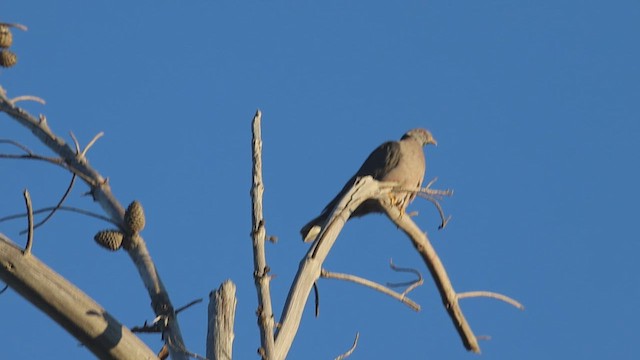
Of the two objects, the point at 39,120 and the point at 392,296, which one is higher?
the point at 39,120

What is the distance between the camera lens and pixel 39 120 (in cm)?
452

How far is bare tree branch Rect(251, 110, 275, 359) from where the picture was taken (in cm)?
346

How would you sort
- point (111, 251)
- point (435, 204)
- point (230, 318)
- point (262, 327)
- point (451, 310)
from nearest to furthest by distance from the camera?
point (262, 327) < point (230, 318) < point (111, 251) < point (451, 310) < point (435, 204)

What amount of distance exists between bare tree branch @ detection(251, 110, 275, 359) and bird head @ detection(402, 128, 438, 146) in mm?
5651

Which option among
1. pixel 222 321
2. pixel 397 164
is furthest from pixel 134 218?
pixel 397 164

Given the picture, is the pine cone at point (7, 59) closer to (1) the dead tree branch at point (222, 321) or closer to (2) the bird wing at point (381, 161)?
(1) the dead tree branch at point (222, 321)

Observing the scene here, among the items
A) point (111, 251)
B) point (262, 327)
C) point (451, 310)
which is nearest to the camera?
point (262, 327)

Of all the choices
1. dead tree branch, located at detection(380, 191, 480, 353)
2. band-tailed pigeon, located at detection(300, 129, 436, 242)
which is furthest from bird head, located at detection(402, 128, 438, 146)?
dead tree branch, located at detection(380, 191, 480, 353)

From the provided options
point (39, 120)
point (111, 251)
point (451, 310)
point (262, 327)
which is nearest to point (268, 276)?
point (262, 327)

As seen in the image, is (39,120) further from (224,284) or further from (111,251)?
(224,284)

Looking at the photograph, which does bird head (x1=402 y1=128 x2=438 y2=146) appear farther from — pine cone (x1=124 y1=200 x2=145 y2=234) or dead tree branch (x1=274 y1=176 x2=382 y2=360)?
pine cone (x1=124 y1=200 x2=145 y2=234)

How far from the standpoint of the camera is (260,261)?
11.7 feet

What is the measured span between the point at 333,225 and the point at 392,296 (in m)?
0.38

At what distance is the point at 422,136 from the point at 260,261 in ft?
20.0
